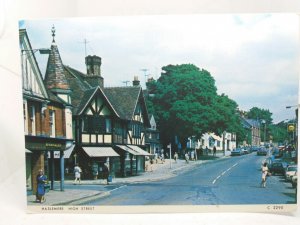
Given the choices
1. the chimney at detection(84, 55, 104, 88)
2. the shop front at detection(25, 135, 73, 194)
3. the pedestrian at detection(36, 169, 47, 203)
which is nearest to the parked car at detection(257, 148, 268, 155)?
the chimney at detection(84, 55, 104, 88)

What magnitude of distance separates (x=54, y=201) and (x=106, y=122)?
0.79 metres

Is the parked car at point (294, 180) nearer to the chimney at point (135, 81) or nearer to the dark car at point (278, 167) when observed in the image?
the dark car at point (278, 167)

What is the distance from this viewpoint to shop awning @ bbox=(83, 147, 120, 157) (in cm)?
273

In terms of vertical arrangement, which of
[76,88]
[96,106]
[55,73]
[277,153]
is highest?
[55,73]

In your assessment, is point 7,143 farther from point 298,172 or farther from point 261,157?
point 298,172

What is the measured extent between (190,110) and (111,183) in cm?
93

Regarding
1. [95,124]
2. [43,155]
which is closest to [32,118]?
[43,155]

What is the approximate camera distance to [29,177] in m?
2.65

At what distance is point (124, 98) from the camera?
8.80 feet

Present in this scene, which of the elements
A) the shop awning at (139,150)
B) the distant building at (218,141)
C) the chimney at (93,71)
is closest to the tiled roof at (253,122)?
the distant building at (218,141)

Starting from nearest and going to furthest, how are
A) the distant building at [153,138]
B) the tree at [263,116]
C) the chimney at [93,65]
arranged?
the chimney at [93,65] → the tree at [263,116] → the distant building at [153,138]

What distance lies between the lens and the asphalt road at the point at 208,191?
264 cm

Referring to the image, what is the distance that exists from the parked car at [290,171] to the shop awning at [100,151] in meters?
1.44

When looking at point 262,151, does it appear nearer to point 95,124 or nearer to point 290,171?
point 290,171
